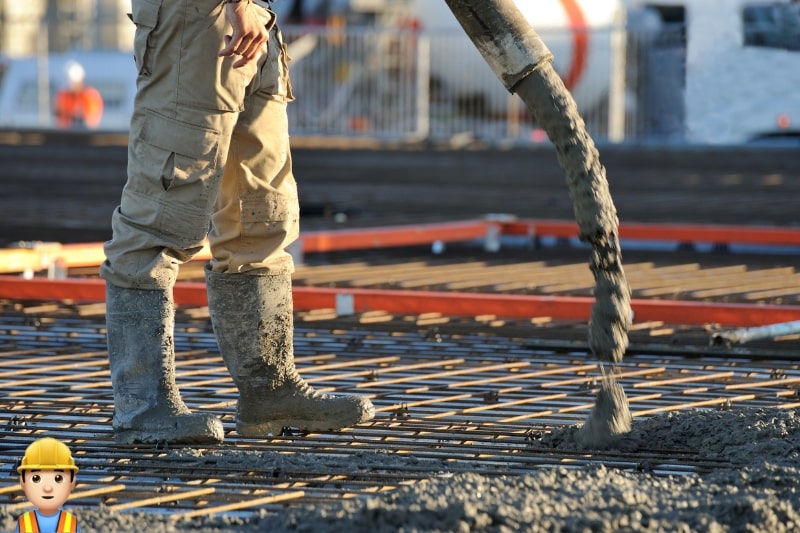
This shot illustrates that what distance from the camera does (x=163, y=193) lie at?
2979 millimetres

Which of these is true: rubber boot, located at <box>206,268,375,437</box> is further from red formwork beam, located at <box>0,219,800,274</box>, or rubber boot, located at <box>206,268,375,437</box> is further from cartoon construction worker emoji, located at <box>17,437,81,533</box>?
red formwork beam, located at <box>0,219,800,274</box>

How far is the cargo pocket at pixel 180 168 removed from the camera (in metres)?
2.96

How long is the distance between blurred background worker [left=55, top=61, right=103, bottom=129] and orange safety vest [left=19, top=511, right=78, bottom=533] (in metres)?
18.0

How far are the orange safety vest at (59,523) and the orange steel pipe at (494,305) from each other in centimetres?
267

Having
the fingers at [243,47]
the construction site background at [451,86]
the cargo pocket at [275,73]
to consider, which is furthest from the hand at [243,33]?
the construction site background at [451,86]

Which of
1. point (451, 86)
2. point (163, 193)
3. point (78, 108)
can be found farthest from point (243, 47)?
point (78, 108)

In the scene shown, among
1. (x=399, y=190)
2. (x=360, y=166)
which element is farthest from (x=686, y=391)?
(x=360, y=166)

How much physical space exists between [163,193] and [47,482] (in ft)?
3.25

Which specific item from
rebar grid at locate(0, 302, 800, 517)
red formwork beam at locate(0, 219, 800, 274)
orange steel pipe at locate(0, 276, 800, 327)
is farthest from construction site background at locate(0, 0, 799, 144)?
rebar grid at locate(0, 302, 800, 517)

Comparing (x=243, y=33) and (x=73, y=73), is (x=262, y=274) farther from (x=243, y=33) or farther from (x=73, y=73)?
(x=73, y=73)

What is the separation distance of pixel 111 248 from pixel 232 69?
467 millimetres

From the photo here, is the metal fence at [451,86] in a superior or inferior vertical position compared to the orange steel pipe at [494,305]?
superior

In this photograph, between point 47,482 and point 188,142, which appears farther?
point 188,142

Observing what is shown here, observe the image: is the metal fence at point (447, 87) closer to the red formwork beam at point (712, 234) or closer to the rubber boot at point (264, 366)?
the red formwork beam at point (712, 234)
